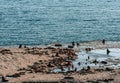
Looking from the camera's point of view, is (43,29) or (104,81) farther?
(43,29)

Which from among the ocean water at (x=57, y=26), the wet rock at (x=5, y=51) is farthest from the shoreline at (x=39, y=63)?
the ocean water at (x=57, y=26)

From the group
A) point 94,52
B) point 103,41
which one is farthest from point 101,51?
point 103,41

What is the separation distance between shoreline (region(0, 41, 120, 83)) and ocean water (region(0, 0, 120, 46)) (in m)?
10.9

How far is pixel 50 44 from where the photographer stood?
9225cm

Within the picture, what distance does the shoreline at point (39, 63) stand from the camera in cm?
6412

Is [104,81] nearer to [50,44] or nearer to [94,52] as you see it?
[94,52]

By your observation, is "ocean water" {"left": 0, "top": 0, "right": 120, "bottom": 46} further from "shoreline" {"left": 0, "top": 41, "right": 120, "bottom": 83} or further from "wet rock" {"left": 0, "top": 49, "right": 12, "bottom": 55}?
"wet rock" {"left": 0, "top": 49, "right": 12, "bottom": 55}

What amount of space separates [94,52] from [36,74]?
1924 cm

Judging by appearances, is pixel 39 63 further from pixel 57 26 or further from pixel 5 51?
pixel 57 26

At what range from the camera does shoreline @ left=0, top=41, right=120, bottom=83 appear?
64.1m

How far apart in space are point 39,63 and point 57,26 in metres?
48.3

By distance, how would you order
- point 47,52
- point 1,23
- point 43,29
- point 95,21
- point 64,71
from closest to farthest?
point 64,71, point 47,52, point 43,29, point 1,23, point 95,21

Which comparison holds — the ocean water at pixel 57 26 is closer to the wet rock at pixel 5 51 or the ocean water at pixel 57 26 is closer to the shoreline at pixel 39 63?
the shoreline at pixel 39 63

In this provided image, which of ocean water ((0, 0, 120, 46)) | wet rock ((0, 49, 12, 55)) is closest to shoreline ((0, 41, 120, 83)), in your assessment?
wet rock ((0, 49, 12, 55))
